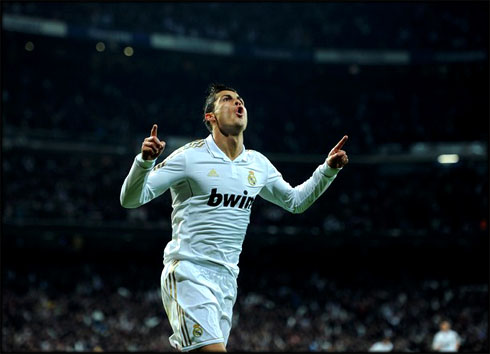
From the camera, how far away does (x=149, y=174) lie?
5.56m

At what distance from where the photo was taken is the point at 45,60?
32.7 meters

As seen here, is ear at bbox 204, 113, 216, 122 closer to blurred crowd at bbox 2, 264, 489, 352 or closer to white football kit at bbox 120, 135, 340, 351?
white football kit at bbox 120, 135, 340, 351

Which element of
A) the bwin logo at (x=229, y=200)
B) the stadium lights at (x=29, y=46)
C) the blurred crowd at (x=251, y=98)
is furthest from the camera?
the stadium lights at (x=29, y=46)

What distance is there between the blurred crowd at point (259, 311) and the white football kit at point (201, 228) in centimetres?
1761

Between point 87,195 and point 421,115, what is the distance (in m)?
16.8

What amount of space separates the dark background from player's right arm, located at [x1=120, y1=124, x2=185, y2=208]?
18.0 metres

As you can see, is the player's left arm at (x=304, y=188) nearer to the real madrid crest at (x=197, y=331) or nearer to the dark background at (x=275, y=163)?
the real madrid crest at (x=197, y=331)

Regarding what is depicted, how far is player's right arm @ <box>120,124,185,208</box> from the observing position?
5180 mm

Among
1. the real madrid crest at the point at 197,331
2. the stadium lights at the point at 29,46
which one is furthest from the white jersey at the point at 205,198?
the stadium lights at the point at 29,46

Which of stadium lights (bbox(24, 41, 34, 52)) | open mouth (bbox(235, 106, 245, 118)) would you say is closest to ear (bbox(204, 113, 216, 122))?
open mouth (bbox(235, 106, 245, 118))

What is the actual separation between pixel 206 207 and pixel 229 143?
25.4 inches

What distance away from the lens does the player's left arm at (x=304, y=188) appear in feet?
20.5

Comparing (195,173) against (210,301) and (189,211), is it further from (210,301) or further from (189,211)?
(210,301)

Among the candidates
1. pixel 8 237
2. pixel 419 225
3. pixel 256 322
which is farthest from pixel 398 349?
pixel 8 237
